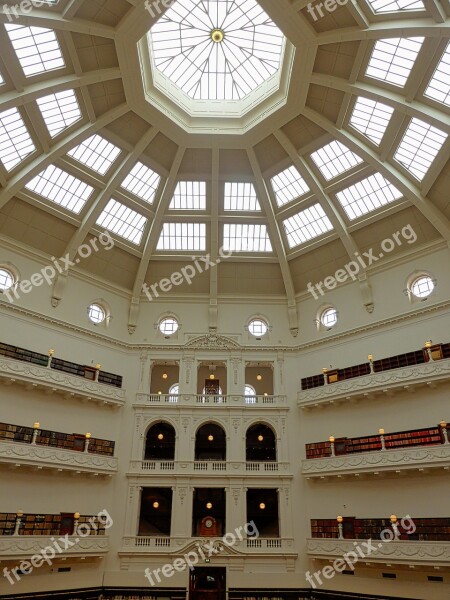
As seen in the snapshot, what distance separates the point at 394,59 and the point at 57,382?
23227 mm


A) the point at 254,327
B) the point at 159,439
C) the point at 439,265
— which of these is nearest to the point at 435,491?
the point at 439,265

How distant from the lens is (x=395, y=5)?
18.9 meters

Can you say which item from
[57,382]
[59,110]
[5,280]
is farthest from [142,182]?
[57,382]

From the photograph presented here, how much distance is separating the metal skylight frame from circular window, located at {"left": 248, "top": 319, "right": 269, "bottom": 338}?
7.42 metres

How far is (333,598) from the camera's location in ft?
75.4

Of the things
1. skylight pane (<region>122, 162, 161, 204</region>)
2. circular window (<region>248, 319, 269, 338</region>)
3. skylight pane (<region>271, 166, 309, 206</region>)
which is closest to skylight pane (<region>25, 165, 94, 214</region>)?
skylight pane (<region>122, 162, 161, 204</region>)

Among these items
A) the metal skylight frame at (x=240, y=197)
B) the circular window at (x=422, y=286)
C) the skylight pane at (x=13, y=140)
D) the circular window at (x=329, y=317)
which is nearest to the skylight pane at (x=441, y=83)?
the circular window at (x=422, y=286)

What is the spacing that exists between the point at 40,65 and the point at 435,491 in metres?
27.3

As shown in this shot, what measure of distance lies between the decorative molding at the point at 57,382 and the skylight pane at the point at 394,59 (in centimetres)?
2191

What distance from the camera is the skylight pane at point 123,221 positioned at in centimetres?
2844

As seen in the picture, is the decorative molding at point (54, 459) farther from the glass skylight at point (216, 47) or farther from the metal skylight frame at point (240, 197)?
the glass skylight at point (216, 47)

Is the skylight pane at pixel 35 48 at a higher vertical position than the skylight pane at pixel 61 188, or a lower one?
higher

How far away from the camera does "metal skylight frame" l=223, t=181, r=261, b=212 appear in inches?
1130

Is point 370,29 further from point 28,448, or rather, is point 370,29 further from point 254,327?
point 28,448
